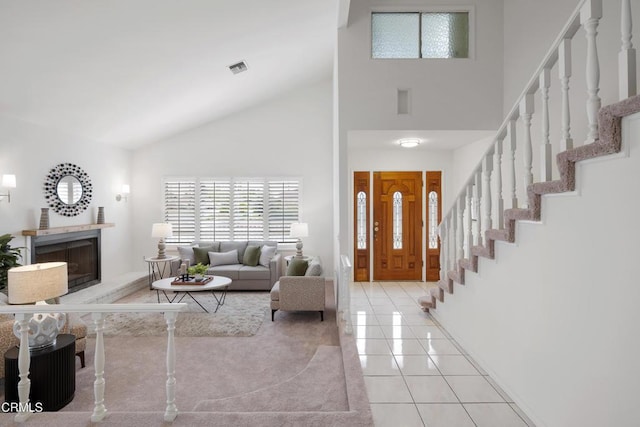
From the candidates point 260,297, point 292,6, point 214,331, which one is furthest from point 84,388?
point 292,6

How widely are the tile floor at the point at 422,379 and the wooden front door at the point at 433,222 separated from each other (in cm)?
241

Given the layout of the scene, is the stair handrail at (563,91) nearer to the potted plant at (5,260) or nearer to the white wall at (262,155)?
the white wall at (262,155)

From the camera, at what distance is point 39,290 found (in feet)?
9.17

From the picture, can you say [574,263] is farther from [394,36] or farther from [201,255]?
[201,255]

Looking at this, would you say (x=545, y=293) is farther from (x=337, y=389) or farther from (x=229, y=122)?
(x=229, y=122)

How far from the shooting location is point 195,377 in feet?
11.4

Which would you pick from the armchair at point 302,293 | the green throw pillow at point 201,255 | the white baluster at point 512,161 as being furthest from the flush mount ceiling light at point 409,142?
the green throw pillow at point 201,255

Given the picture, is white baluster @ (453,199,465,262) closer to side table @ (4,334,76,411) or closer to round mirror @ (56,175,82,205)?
side table @ (4,334,76,411)

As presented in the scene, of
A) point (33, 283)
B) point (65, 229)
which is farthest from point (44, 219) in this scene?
point (33, 283)

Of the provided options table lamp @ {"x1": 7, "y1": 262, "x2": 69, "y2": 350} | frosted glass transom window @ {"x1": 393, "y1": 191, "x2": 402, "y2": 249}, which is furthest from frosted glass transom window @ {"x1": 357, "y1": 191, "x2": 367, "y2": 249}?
table lamp @ {"x1": 7, "y1": 262, "x2": 69, "y2": 350}

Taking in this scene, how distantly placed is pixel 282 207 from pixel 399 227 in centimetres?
239

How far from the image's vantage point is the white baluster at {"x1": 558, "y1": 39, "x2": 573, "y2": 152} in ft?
7.27

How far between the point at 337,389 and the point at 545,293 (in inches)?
69.1

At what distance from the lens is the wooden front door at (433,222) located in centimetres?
712
